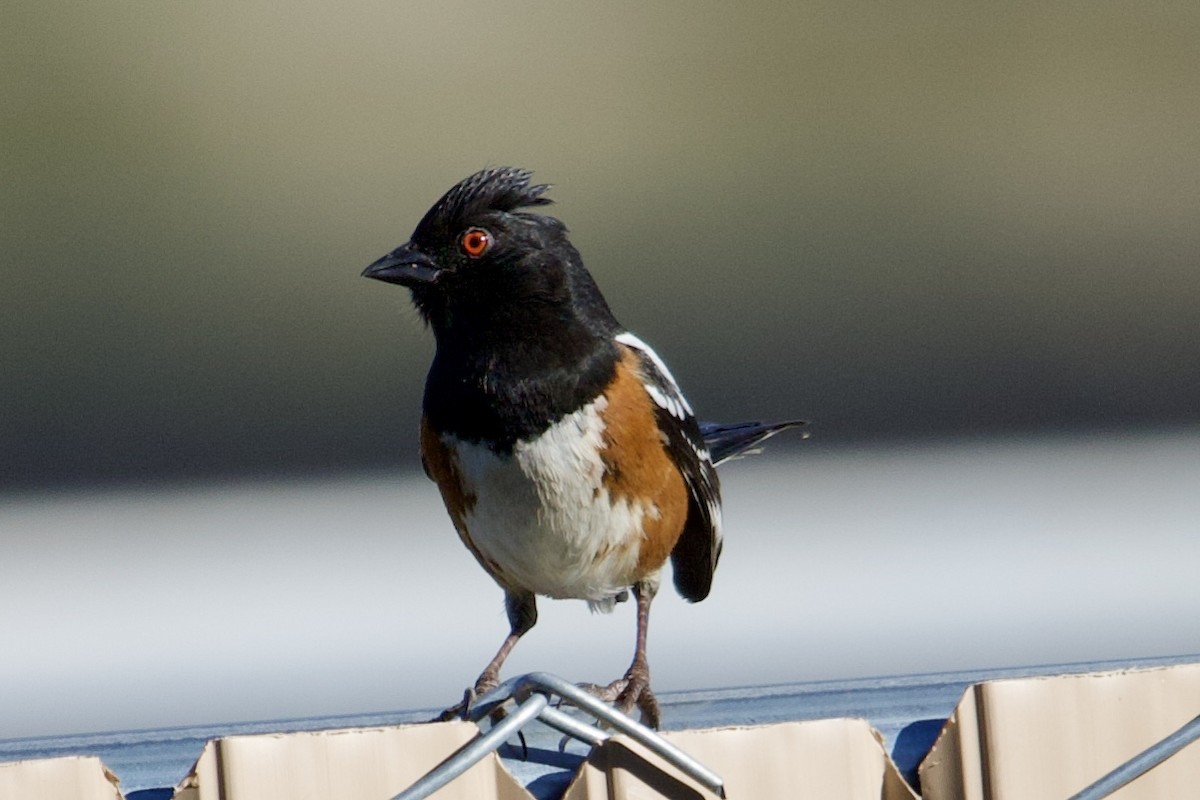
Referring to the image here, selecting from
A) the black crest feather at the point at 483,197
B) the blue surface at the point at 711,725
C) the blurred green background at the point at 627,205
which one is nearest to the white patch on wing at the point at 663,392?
the black crest feather at the point at 483,197

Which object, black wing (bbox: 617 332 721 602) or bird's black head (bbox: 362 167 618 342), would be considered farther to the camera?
black wing (bbox: 617 332 721 602)

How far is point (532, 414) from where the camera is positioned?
2133 millimetres

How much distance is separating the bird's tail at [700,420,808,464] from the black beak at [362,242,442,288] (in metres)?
0.68

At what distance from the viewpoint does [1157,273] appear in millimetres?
3459

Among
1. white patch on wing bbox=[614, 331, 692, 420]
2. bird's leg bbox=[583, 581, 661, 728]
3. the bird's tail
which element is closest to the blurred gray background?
the bird's tail

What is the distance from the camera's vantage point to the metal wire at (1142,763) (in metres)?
1.07

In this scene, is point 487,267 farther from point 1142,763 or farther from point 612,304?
point 1142,763

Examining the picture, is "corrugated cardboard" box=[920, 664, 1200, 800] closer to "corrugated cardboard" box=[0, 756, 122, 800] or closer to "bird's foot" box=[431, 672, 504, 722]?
"bird's foot" box=[431, 672, 504, 722]

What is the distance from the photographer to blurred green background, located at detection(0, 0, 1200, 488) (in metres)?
3.20

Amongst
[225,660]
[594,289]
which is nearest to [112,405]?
[225,660]

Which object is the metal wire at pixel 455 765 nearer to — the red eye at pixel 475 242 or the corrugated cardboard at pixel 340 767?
the corrugated cardboard at pixel 340 767

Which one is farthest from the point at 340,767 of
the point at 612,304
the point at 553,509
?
the point at 612,304

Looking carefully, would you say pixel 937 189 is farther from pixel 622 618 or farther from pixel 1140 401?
pixel 622 618

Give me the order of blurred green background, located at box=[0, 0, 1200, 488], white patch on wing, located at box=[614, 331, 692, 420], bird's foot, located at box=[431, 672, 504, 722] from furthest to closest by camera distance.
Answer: blurred green background, located at box=[0, 0, 1200, 488], white patch on wing, located at box=[614, 331, 692, 420], bird's foot, located at box=[431, 672, 504, 722]
